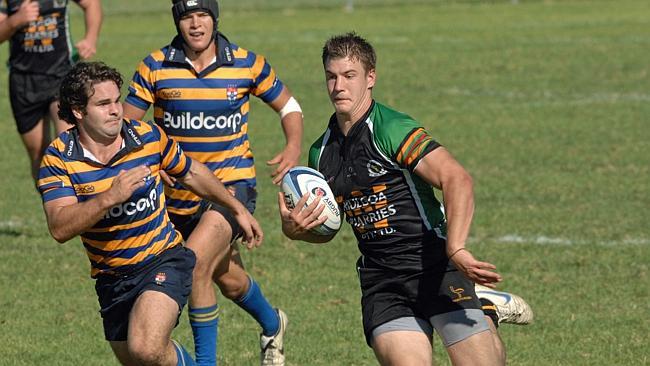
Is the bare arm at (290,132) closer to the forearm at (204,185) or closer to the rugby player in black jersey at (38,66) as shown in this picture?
the forearm at (204,185)

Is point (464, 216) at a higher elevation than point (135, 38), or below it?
higher

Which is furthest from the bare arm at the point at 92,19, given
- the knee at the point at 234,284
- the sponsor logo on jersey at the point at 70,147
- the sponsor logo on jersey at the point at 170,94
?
the sponsor logo on jersey at the point at 70,147

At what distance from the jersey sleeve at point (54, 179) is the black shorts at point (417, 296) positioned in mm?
1608

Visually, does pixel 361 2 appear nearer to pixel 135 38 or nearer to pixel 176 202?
pixel 135 38

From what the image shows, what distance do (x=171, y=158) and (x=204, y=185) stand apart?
256mm

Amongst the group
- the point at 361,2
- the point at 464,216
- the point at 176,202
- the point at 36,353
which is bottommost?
the point at 361,2

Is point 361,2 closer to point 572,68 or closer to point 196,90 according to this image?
point 572,68

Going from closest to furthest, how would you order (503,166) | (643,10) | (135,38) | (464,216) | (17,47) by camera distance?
(464,216)
(17,47)
(503,166)
(135,38)
(643,10)

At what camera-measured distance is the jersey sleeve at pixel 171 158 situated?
6.97m

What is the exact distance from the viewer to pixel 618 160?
44.7 feet

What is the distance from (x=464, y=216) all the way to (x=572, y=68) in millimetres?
14613

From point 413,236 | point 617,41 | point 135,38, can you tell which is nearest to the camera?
point 413,236

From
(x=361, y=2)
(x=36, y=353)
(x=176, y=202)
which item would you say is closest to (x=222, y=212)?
(x=176, y=202)

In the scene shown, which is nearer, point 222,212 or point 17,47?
point 222,212
